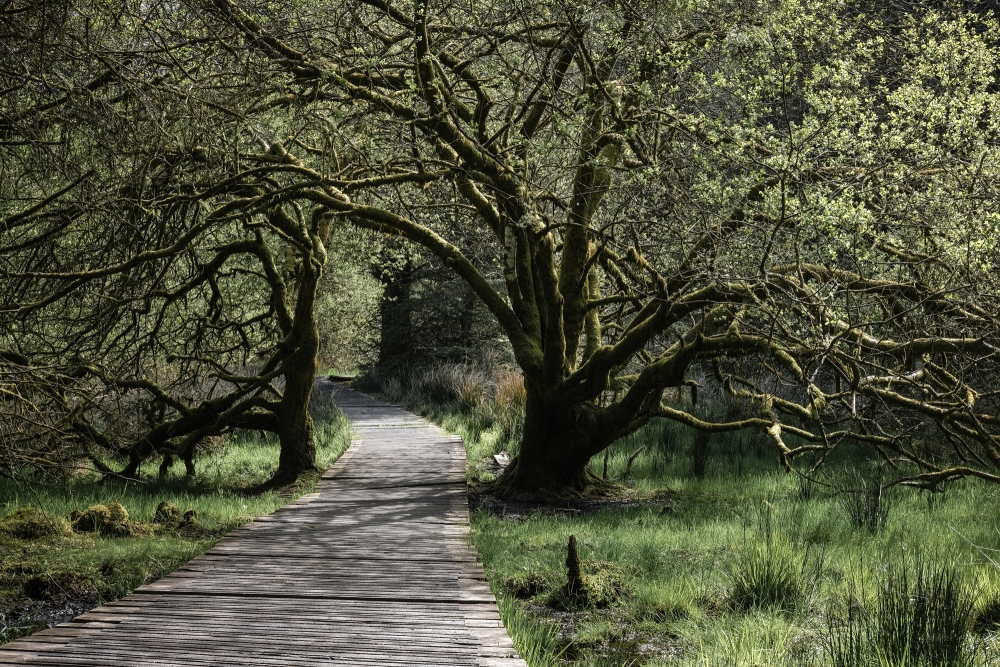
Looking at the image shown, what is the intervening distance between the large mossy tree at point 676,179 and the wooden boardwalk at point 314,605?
2672 mm

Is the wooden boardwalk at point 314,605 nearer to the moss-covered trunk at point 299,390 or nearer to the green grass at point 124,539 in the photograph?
the green grass at point 124,539

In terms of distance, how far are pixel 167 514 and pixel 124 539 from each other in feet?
3.13

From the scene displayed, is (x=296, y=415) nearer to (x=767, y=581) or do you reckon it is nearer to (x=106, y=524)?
(x=106, y=524)

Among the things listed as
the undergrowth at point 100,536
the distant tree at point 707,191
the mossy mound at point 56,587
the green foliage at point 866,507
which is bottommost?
the mossy mound at point 56,587

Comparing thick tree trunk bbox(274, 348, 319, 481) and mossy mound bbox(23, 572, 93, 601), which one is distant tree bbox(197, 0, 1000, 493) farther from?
mossy mound bbox(23, 572, 93, 601)

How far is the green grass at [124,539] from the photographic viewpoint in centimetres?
671

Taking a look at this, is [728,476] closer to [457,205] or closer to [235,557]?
[457,205]

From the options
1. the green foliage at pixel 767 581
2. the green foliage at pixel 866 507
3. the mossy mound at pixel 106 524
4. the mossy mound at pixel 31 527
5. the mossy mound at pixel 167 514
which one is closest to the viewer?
the green foliage at pixel 767 581

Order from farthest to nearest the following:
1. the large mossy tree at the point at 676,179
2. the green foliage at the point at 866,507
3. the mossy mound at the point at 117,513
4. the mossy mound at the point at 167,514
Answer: the mossy mound at the point at 167,514, the mossy mound at the point at 117,513, the green foliage at the point at 866,507, the large mossy tree at the point at 676,179

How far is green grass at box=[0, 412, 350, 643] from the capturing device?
671 cm

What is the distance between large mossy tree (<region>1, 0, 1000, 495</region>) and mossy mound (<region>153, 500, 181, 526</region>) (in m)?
2.74

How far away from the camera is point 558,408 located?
1034cm

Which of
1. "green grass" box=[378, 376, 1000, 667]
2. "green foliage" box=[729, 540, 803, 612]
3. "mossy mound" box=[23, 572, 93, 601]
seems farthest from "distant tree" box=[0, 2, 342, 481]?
"green foliage" box=[729, 540, 803, 612]

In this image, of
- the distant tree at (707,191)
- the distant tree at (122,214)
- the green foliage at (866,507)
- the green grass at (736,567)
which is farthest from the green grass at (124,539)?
the green foliage at (866,507)
